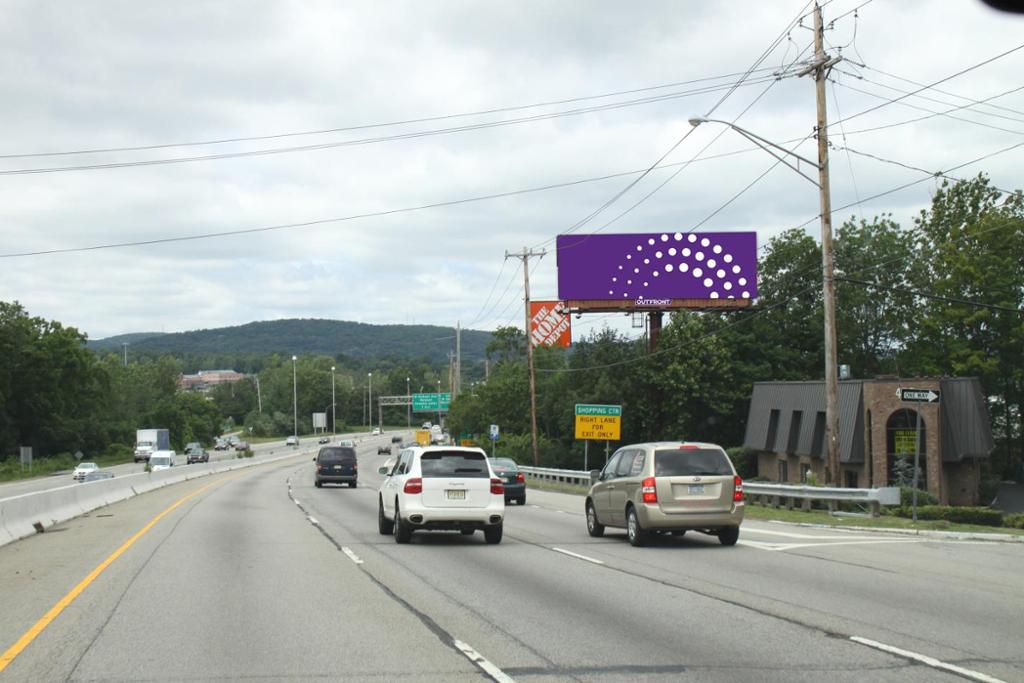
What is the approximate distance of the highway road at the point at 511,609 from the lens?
844cm

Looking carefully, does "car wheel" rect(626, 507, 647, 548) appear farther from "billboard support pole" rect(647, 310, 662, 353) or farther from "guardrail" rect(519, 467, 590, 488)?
"billboard support pole" rect(647, 310, 662, 353)

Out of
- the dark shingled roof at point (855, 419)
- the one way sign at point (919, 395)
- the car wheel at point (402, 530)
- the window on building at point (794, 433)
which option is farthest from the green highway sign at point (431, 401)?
the car wheel at point (402, 530)

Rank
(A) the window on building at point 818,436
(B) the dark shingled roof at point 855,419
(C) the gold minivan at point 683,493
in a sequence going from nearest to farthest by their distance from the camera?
1. (C) the gold minivan at point 683,493
2. (B) the dark shingled roof at point 855,419
3. (A) the window on building at point 818,436

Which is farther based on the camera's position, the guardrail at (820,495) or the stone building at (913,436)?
the stone building at (913,436)

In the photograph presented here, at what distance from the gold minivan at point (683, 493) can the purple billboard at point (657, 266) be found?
43714 millimetres

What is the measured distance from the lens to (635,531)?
718 inches

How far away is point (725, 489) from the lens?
58.3 feet

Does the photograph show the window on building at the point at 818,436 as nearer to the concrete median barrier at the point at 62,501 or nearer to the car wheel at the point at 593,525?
the concrete median barrier at the point at 62,501

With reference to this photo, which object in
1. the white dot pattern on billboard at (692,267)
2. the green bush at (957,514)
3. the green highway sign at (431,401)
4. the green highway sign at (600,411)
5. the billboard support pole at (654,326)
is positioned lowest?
the green bush at (957,514)

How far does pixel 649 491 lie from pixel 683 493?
0.57 meters

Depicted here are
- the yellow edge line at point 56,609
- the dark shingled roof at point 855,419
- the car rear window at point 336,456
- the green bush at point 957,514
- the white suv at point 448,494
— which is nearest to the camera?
the yellow edge line at point 56,609

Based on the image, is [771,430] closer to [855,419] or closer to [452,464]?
[855,419]

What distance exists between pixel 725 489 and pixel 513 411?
224 feet

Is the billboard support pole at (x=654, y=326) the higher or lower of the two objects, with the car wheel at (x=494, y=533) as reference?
higher
